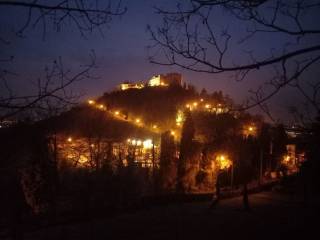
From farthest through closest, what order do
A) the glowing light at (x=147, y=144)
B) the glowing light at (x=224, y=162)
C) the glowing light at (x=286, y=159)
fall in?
1. the glowing light at (x=147, y=144)
2. the glowing light at (x=286, y=159)
3. the glowing light at (x=224, y=162)

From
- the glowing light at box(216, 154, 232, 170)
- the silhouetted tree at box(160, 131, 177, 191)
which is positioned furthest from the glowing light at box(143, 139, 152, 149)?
the glowing light at box(216, 154, 232, 170)

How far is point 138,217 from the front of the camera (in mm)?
20531

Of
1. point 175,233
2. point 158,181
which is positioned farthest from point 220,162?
point 175,233

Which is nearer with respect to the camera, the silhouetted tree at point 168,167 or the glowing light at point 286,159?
the silhouetted tree at point 168,167

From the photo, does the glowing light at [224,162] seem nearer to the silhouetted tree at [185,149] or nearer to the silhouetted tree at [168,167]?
the silhouetted tree at [185,149]

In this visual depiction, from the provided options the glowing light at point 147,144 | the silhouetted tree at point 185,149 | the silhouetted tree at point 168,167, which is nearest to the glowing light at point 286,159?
the silhouetted tree at point 185,149

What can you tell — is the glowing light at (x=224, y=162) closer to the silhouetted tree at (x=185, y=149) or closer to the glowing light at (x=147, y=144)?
the silhouetted tree at (x=185, y=149)

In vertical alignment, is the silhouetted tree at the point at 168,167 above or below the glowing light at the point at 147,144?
below

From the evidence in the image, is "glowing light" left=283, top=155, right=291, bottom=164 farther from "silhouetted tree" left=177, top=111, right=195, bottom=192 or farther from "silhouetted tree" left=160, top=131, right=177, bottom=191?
"silhouetted tree" left=160, top=131, right=177, bottom=191

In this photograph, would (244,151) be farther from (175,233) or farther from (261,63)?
(261,63)

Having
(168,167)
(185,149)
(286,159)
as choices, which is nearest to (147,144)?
(185,149)

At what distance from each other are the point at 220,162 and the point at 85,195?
19.9 metres

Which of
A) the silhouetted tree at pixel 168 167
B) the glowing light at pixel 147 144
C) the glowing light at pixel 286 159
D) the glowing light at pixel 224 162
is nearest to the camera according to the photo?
the silhouetted tree at pixel 168 167

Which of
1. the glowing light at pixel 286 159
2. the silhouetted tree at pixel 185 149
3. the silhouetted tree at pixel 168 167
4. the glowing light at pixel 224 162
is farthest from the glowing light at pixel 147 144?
the glowing light at pixel 286 159
